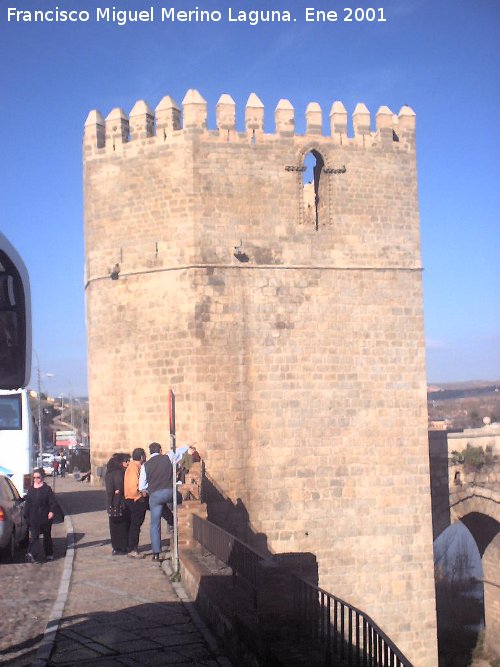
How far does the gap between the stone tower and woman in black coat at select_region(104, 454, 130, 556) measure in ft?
12.4

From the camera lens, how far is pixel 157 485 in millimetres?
9641

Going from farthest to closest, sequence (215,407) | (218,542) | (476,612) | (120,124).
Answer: (476,612) → (120,124) → (215,407) → (218,542)

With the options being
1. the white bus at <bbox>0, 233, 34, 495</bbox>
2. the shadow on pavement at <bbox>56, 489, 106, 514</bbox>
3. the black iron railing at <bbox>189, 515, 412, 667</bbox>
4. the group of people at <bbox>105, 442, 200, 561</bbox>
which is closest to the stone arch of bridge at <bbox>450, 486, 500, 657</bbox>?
the shadow on pavement at <bbox>56, 489, 106, 514</bbox>

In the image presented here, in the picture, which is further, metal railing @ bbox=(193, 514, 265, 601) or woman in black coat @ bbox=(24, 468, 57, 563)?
woman in black coat @ bbox=(24, 468, 57, 563)

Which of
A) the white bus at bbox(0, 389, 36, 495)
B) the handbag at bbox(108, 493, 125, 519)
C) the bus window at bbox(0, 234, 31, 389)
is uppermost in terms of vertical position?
the bus window at bbox(0, 234, 31, 389)

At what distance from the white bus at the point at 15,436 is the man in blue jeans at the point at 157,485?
5.81 meters

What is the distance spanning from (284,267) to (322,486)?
11.3ft

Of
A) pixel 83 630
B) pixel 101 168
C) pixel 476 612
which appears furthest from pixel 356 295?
pixel 476 612

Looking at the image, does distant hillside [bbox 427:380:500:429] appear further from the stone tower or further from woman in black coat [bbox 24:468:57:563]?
woman in black coat [bbox 24:468:57:563]

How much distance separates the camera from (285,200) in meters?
14.3

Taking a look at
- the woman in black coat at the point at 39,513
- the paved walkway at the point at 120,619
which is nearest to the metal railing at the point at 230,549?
the paved walkway at the point at 120,619

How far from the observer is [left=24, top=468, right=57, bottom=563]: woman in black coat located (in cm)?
955

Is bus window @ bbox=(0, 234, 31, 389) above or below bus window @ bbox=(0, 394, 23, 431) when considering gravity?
above

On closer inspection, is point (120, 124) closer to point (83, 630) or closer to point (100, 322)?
point (100, 322)
